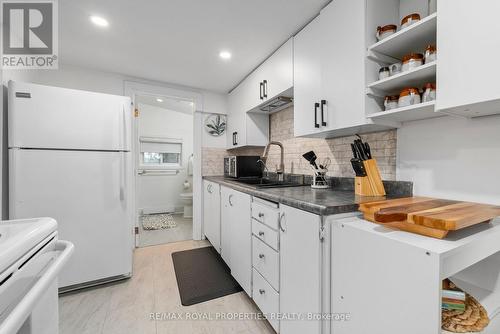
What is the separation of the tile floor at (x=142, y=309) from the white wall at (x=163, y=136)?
2.59 meters

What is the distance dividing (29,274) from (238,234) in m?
1.35

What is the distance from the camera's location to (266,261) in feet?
4.56

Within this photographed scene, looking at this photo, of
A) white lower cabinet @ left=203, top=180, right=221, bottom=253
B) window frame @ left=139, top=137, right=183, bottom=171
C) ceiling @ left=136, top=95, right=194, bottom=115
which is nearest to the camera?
white lower cabinet @ left=203, top=180, right=221, bottom=253

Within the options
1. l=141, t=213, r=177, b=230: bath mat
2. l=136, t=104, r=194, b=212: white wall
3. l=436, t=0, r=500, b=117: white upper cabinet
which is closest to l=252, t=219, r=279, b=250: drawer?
l=436, t=0, r=500, b=117: white upper cabinet

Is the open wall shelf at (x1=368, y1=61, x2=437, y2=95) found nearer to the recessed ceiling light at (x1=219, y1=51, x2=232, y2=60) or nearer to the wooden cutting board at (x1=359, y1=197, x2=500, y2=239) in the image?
the wooden cutting board at (x1=359, y1=197, x2=500, y2=239)

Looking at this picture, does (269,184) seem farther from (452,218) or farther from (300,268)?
(452,218)

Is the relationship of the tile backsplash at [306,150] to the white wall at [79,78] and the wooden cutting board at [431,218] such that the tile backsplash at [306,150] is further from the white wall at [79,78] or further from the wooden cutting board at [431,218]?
the white wall at [79,78]

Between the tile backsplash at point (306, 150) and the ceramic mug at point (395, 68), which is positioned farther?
the tile backsplash at point (306, 150)

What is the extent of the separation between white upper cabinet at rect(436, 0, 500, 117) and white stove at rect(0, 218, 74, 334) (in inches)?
58.1

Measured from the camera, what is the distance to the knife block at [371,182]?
1.32 meters

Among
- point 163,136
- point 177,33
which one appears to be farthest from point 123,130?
point 163,136

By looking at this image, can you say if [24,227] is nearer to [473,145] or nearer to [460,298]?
[460,298]

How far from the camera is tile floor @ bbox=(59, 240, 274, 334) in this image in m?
1.40

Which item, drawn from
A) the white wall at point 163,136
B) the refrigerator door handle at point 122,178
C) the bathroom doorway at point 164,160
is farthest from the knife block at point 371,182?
the white wall at point 163,136
